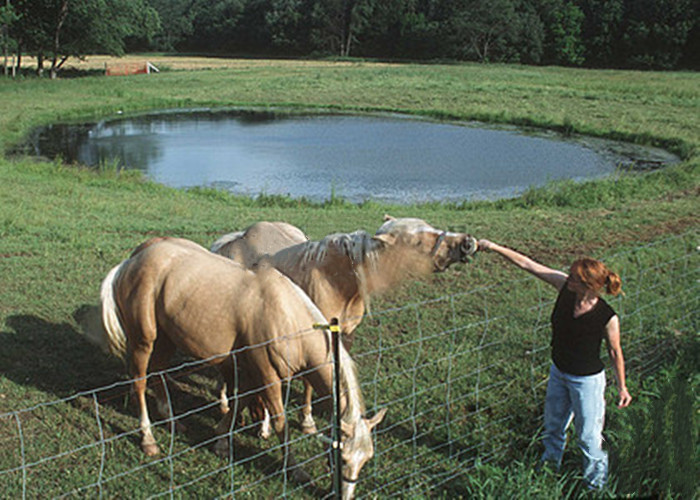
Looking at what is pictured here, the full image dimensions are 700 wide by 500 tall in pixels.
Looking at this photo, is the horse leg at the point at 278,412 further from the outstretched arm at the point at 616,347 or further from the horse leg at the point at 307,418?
the outstretched arm at the point at 616,347

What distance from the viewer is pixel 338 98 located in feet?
129

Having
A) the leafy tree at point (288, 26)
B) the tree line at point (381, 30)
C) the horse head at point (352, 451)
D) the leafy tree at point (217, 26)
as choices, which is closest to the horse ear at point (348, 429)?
the horse head at point (352, 451)

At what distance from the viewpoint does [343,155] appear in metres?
22.9

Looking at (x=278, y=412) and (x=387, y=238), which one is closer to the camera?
(x=278, y=412)

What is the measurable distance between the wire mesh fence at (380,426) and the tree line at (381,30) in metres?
42.0

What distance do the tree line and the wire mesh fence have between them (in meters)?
42.0

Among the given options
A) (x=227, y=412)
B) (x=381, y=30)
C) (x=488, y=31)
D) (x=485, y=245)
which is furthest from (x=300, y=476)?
(x=381, y=30)

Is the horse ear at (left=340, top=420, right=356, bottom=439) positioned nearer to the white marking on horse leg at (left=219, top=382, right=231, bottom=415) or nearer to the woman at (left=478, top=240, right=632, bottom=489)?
the woman at (left=478, top=240, right=632, bottom=489)

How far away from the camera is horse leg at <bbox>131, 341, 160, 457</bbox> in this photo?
16.6 feet

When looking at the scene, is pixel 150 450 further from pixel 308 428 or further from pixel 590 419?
pixel 590 419

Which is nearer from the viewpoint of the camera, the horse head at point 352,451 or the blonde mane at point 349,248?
the horse head at point 352,451

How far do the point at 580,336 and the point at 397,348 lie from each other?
2709 mm

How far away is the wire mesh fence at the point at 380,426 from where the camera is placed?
4609 mm

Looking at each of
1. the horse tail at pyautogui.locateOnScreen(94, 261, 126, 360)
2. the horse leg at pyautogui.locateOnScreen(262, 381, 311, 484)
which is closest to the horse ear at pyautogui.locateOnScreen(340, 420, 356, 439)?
the horse leg at pyautogui.locateOnScreen(262, 381, 311, 484)
